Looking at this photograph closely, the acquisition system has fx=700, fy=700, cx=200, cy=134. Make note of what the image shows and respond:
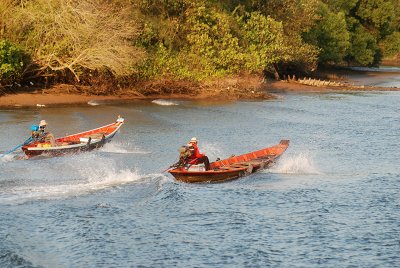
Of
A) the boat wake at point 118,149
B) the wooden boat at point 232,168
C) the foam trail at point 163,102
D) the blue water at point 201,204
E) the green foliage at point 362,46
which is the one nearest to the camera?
the blue water at point 201,204

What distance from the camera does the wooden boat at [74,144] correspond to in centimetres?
2839

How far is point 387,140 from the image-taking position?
36062mm

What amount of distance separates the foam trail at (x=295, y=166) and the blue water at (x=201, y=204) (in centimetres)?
6

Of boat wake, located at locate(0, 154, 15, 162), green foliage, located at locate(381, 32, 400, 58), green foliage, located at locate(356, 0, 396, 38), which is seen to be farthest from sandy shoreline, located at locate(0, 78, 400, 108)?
green foliage, located at locate(381, 32, 400, 58)

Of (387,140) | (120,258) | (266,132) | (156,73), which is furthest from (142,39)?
(120,258)

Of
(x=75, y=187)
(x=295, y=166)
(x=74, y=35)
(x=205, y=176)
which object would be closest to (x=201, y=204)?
(x=205, y=176)

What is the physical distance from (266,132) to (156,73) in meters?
15.4

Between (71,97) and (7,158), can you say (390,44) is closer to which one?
(71,97)

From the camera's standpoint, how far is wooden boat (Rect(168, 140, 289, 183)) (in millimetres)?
24656

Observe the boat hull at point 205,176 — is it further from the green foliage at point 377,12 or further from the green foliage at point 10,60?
the green foliage at point 377,12

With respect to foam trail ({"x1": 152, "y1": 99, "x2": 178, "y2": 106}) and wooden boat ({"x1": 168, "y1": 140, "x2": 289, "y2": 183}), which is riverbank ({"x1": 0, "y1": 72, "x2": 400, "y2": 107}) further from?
wooden boat ({"x1": 168, "y1": 140, "x2": 289, "y2": 183})

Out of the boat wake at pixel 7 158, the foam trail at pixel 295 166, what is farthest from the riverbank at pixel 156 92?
the foam trail at pixel 295 166

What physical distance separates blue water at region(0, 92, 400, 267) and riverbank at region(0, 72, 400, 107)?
6.42 meters

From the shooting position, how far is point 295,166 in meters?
29.1
